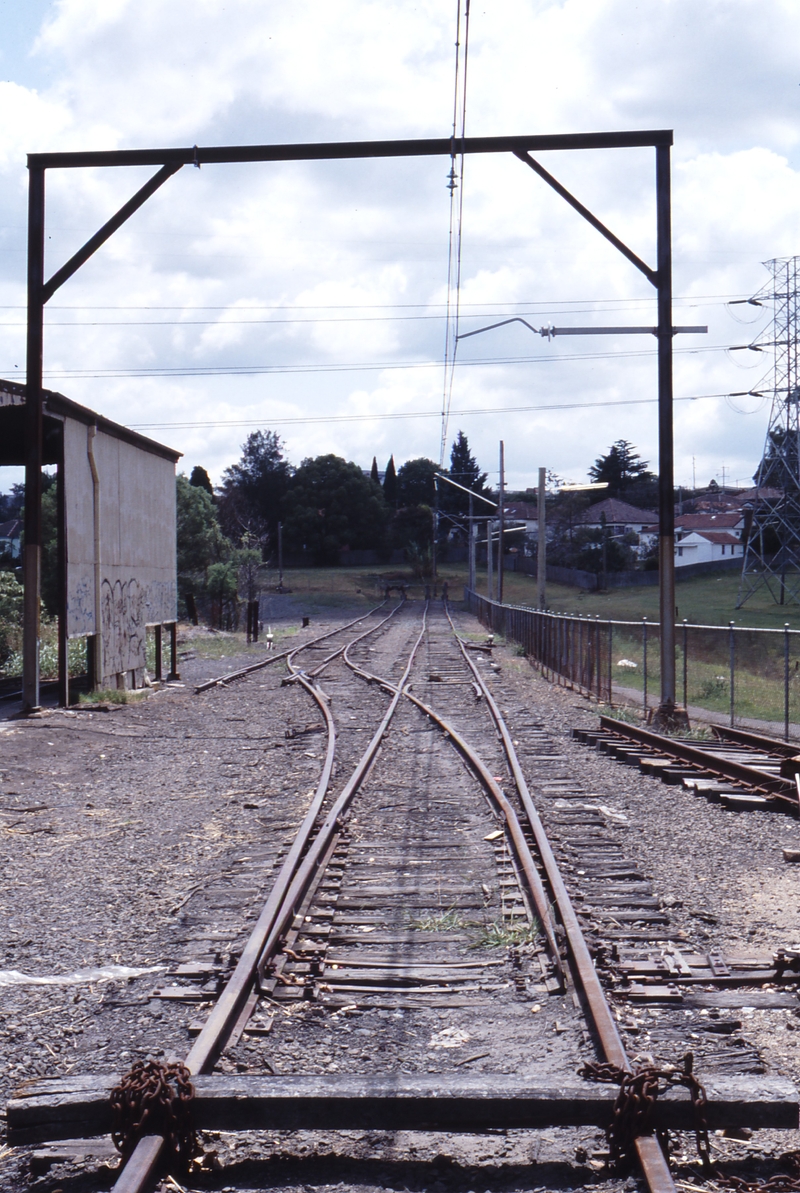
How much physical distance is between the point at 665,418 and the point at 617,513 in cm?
10863

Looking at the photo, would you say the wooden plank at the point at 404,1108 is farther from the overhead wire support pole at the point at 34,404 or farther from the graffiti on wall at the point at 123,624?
the graffiti on wall at the point at 123,624

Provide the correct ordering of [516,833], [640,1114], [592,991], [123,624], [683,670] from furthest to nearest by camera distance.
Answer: [123,624] → [683,670] → [516,833] → [592,991] → [640,1114]

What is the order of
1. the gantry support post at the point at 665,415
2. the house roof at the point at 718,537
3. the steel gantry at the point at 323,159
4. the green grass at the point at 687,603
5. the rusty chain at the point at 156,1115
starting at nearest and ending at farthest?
the rusty chain at the point at 156,1115, the steel gantry at the point at 323,159, the gantry support post at the point at 665,415, the green grass at the point at 687,603, the house roof at the point at 718,537

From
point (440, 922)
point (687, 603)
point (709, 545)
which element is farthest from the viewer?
point (709, 545)

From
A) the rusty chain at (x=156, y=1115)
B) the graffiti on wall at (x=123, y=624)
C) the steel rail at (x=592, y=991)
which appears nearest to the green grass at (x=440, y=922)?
the steel rail at (x=592, y=991)

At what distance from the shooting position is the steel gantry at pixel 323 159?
1465cm

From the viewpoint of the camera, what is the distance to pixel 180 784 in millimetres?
11430

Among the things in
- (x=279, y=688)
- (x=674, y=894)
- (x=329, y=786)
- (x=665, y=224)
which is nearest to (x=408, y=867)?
(x=674, y=894)

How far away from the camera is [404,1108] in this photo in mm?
3760

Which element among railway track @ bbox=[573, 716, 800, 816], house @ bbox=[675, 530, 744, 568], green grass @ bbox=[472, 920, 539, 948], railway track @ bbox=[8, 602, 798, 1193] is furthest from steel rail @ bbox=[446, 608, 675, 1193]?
house @ bbox=[675, 530, 744, 568]

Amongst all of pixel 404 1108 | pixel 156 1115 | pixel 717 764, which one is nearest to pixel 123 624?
pixel 717 764

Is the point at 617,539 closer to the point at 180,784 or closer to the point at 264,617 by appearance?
the point at 264,617

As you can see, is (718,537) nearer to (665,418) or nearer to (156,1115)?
(665,418)

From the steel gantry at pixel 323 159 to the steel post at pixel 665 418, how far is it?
15 mm
